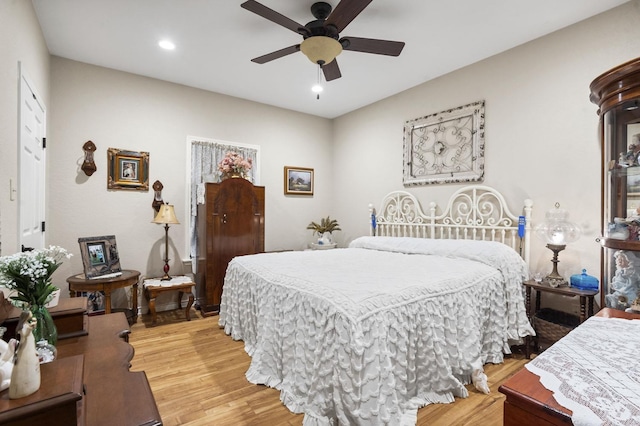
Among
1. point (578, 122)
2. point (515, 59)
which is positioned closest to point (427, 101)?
point (515, 59)

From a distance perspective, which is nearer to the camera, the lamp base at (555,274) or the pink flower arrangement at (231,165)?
the lamp base at (555,274)

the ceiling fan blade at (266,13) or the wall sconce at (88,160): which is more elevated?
the ceiling fan blade at (266,13)

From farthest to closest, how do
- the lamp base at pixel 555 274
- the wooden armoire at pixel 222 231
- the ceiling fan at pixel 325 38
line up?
the wooden armoire at pixel 222 231
the lamp base at pixel 555 274
the ceiling fan at pixel 325 38

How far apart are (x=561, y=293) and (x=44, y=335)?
3.10 meters

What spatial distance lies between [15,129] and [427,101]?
150 inches

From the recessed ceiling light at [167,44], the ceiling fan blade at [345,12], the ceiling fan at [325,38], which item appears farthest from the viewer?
the recessed ceiling light at [167,44]

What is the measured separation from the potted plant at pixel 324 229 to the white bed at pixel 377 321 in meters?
1.62

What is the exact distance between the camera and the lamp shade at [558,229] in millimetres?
2510

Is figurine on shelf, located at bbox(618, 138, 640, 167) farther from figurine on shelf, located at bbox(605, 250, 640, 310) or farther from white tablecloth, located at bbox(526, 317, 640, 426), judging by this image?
white tablecloth, located at bbox(526, 317, 640, 426)

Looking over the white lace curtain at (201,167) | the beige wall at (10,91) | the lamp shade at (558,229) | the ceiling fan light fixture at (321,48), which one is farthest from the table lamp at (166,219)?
the lamp shade at (558,229)

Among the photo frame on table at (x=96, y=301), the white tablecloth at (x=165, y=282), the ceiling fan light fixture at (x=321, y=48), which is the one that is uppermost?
the ceiling fan light fixture at (x=321, y=48)

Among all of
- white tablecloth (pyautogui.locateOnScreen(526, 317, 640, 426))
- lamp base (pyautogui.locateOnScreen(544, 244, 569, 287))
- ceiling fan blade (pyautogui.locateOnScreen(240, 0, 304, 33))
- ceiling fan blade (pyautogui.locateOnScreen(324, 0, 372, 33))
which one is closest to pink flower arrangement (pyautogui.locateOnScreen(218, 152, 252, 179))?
ceiling fan blade (pyautogui.locateOnScreen(240, 0, 304, 33))

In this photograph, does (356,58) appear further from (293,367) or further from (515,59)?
(293,367)

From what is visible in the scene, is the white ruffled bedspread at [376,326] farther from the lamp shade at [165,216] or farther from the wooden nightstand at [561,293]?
the lamp shade at [165,216]
